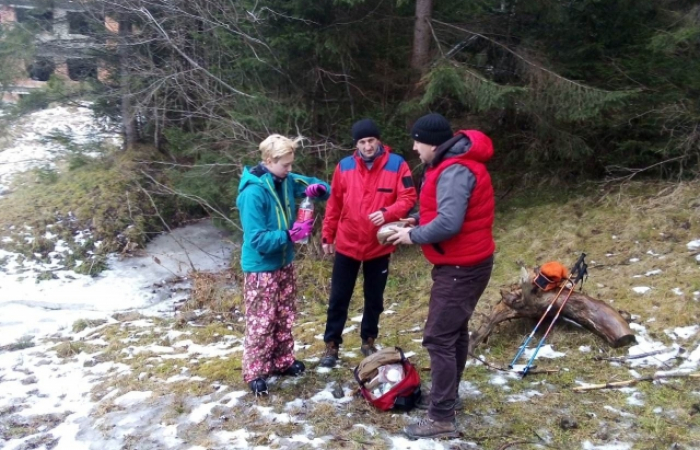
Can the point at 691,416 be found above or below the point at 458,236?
below

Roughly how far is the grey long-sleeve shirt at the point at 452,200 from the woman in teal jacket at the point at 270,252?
1.15 metres

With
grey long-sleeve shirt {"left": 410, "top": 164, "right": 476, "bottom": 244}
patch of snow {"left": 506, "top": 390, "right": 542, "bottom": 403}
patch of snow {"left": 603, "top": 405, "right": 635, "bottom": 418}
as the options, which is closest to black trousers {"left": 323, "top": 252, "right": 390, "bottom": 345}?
patch of snow {"left": 506, "top": 390, "right": 542, "bottom": 403}

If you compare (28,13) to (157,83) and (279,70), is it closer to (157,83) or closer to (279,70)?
(157,83)

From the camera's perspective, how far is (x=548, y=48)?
9.01 meters

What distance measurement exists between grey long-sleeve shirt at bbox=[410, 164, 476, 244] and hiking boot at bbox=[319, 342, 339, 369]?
1.93m

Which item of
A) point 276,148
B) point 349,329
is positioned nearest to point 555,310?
point 349,329

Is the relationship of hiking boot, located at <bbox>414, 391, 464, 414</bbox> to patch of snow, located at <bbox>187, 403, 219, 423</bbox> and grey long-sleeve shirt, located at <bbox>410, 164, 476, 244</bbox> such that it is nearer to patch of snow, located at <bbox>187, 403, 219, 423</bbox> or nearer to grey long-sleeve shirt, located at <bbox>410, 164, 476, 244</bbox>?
grey long-sleeve shirt, located at <bbox>410, 164, 476, 244</bbox>

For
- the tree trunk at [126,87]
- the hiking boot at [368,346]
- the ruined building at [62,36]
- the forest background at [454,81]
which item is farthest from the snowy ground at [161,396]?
the ruined building at [62,36]

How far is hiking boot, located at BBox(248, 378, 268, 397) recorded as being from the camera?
14.6 feet

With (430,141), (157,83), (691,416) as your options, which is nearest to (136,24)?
(157,83)

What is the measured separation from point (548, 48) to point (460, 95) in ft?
8.30

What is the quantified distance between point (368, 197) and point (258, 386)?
1696 millimetres

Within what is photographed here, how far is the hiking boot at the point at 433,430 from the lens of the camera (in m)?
3.72

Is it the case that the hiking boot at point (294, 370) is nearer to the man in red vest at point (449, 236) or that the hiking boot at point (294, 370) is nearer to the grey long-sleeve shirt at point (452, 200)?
A: the man in red vest at point (449, 236)
